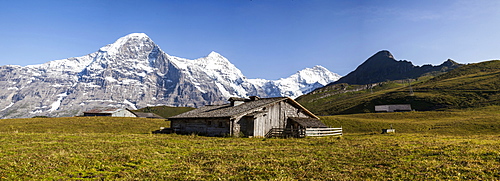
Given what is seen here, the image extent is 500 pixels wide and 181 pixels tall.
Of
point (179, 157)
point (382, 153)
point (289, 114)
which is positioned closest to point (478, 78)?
point (289, 114)

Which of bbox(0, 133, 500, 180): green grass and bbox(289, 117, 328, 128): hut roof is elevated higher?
bbox(289, 117, 328, 128): hut roof

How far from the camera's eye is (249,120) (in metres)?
37.9

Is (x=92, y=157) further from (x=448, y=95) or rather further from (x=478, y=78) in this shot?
(x=478, y=78)

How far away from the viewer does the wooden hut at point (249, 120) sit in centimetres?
3769

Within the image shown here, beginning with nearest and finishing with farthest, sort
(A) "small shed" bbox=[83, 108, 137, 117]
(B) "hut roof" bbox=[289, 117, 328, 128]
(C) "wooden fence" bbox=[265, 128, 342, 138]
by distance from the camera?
1. (C) "wooden fence" bbox=[265, 128, 342, 138]
2. (B) "hut roof" bbox=[289, 117, 328, 128]
3. (A) "small shed" bbox=[83, 108, 137, 117]

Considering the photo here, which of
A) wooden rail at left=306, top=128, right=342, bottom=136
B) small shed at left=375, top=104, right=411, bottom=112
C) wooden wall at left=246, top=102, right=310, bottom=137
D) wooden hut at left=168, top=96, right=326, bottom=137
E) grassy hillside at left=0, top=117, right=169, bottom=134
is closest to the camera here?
wooden rail at left=306, top=128, right=342, bottom=136

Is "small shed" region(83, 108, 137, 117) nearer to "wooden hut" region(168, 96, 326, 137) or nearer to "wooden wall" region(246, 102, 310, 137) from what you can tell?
"wooden hut" region(168, 96, 326, 137)

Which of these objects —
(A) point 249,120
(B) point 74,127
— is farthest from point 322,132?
(B) point 74,127

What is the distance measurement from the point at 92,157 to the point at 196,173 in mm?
7668

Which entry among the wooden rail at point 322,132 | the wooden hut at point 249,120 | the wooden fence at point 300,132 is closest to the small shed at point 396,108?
the wooden hut at point 249,120

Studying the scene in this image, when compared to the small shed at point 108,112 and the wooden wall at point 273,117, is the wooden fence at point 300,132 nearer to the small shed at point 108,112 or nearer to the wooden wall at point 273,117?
the wooden wall at point 273,117

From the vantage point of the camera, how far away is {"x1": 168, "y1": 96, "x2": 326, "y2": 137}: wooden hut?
37.7 metres

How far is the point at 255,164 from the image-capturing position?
15016 millimetres

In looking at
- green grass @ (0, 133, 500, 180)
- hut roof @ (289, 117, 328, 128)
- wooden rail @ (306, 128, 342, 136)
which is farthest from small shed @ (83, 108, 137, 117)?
green grass @ (0, 133, 500, 180)
